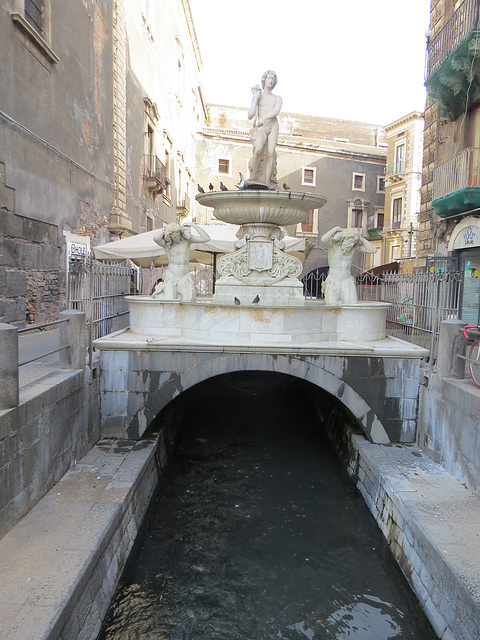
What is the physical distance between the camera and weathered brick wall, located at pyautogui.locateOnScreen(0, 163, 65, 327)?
7906 mm

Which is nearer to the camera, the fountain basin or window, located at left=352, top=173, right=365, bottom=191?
the fountain basin

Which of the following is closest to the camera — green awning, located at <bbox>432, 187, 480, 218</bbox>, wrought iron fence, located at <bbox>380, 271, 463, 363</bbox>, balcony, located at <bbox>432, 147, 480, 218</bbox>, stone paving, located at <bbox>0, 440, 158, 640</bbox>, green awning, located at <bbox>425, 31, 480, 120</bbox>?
stone paving, located at <bbox>0, 440, 158, 640</bbox>

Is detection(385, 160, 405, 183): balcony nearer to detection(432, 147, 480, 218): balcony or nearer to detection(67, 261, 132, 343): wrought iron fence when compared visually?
detection(432, 147, 480, 218): balcony

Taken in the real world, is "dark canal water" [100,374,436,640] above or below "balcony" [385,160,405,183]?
below

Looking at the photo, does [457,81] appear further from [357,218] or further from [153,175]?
[357,218]

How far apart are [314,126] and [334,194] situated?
34.6 feet

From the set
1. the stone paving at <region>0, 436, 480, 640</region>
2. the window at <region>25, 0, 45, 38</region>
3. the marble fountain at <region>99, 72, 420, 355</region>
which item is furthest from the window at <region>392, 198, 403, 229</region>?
the stone paving at <region>0, 436, 480, 640</region>

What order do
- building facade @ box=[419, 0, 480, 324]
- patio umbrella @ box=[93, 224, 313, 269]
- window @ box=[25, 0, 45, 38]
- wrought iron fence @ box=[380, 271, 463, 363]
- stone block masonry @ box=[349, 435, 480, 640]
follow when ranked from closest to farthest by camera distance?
stone block masonry @ box=[349, 435, 480, 640], wrought iron fence @ box=[380, 271, 463, 363], window @ box=[25, 0, 45, 38], patio umbrella @ box=[93, 224, 313, 269], building facade @ box=[419, 0, 480, 324]

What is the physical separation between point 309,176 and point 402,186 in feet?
19.3

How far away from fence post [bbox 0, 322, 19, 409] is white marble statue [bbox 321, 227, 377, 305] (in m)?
4.57

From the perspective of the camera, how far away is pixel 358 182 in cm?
3175

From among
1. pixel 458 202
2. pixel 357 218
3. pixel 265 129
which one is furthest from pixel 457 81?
pixel 357 218

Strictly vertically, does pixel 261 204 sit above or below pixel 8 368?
above

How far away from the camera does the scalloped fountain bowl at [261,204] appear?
6.99 meters
